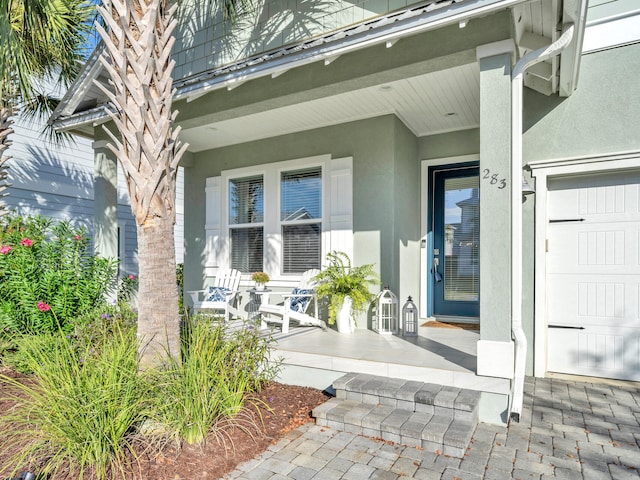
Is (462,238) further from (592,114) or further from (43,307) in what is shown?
(43,307)

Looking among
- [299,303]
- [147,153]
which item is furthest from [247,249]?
[147,153]

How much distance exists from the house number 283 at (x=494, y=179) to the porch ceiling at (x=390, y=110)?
4.36 ft

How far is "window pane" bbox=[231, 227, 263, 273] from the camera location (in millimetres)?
6500

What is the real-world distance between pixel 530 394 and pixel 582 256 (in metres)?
1.64

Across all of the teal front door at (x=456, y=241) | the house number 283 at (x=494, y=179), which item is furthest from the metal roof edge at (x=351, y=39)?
the teal front door at (x=456, y=241)

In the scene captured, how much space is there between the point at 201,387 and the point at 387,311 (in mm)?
2990

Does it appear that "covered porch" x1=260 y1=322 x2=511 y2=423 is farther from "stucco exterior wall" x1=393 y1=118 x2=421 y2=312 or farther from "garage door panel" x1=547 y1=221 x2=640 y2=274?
"garage door panel" x1=547 y1=221 x2=640 y2=274

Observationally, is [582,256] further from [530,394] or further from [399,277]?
[399,277]

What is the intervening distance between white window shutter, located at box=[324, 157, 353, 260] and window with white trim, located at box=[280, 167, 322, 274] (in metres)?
0.29

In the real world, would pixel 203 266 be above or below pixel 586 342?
above

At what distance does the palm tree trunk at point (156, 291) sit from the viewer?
288 cm

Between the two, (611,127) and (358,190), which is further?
(358,190)

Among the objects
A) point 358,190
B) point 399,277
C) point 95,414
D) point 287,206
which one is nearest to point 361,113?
point 358,190

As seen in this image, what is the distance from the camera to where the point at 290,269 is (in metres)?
6.15
